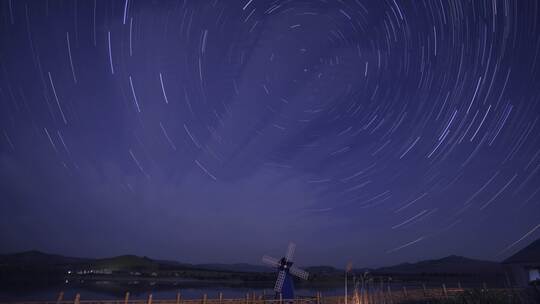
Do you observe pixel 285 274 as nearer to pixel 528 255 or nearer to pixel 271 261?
pixel 271 261

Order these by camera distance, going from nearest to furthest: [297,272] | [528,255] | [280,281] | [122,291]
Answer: [280,281] < [297,272] < [528,255] < [122,291]

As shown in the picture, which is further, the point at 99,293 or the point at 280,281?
the point at 99,293

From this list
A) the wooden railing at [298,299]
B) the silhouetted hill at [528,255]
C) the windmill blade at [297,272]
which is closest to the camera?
the wooden railing at [298,299]

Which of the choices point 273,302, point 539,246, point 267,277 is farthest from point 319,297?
point 267,277

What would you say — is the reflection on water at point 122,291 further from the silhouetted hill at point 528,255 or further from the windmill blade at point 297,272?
the windmill blade at point 297,272

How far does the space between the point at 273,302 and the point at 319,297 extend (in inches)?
114

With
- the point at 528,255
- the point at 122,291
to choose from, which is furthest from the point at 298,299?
the point at 122,291

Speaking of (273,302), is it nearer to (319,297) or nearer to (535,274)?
(319,297)

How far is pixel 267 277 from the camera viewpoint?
360 feet

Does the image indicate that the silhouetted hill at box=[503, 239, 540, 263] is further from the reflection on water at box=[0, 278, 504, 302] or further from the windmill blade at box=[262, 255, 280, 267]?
the windmill blade at box=[262, 255, 280, 267]

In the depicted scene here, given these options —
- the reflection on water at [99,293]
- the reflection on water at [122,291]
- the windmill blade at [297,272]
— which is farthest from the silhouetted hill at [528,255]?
the reflection on water at [99,293]

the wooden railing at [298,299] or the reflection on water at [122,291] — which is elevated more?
the reflection on water at [122,291]

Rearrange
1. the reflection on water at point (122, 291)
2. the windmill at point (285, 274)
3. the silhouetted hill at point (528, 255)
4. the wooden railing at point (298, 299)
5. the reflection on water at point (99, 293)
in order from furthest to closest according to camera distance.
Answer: the reflection on water at point (122, 291) < the reflection on water at point (99, 293) < the silhouetted hill at point (528, 255) < the windmill at point (285, 274) < the wooden railing at point (298, 299)

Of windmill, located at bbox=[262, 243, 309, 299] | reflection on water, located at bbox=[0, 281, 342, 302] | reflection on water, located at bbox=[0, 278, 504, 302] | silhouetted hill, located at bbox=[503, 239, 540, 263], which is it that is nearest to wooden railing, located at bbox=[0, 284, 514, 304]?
windmill, located at bbox=[262, 243, 309, 299]
